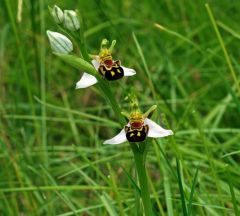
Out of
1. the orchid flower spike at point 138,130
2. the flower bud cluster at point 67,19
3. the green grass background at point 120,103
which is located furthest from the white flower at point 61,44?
the green grass background at point 120,103

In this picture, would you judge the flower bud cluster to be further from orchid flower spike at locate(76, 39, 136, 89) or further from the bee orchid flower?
the bee orchid flower

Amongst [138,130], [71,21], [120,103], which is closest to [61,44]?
[71,21]

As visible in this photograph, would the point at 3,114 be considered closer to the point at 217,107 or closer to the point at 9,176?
the point at 9,176

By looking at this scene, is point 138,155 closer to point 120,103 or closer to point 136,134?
point 136,134

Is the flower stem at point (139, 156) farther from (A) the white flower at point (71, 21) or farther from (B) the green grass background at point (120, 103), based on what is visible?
(B) the green grass background at point (120, 103)

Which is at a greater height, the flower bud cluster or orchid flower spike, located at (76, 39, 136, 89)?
the flower bud cluster

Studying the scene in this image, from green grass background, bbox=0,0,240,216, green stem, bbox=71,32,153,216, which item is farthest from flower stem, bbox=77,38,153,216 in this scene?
green grass background, bbox=0,0,240,216

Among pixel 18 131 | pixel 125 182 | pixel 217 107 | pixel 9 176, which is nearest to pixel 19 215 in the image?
pixel 9 176
